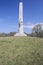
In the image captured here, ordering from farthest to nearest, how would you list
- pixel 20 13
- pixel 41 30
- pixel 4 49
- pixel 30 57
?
pixel 41 30
pixel 20 13
pixel 4 49
pixel 30 57

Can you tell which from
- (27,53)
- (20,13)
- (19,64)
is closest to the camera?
(19,64)

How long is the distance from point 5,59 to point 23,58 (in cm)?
A: 135

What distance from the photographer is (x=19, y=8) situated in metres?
22.7

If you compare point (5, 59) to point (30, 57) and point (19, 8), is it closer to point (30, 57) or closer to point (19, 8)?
point (30, 57)

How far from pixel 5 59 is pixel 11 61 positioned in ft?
2.14

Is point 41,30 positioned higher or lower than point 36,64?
higher

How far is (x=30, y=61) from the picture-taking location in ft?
34.6

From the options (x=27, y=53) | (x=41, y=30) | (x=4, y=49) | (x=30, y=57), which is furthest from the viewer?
(x=41, y=30)

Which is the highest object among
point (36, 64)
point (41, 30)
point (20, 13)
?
point (20, 13)

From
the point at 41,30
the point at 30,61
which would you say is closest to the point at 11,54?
the point at 30,61

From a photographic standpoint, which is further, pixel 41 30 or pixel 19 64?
pixel 41 30

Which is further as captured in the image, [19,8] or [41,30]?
[41,30]

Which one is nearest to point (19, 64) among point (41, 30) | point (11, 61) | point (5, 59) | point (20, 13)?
point (11, 61)

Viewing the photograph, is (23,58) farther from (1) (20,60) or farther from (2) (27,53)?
(2) (27,53)
